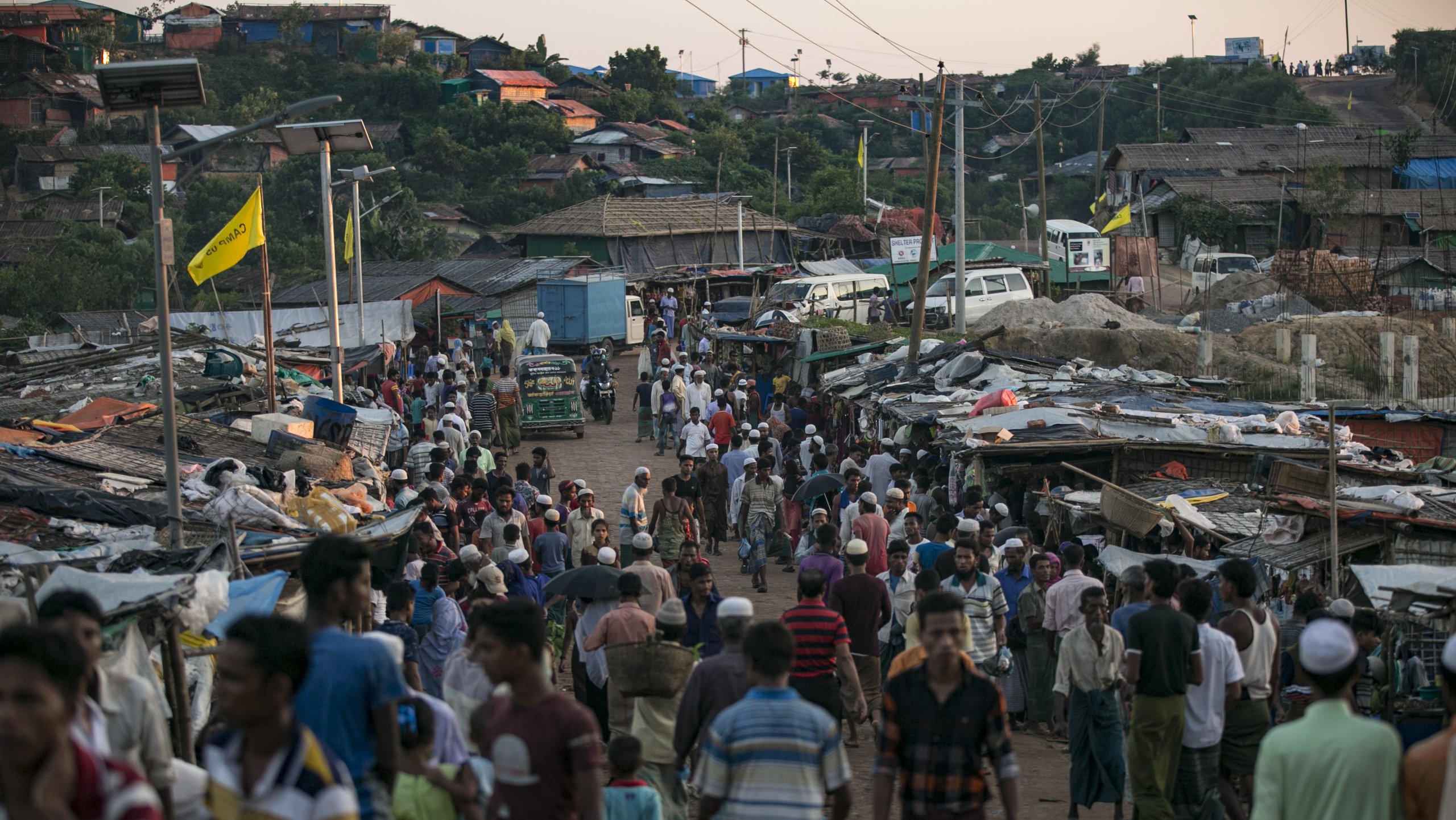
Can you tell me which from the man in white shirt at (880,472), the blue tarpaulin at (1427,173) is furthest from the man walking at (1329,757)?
the blue tarpaulin at (1427,173)

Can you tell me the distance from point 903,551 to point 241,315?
2830 cm

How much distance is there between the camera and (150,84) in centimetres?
977

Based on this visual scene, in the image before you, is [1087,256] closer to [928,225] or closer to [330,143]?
[928,225]

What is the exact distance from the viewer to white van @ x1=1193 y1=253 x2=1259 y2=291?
38812 mm

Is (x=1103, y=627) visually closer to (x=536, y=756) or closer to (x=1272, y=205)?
(x=536, y=756)

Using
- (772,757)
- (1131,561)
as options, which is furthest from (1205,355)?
(772,757)

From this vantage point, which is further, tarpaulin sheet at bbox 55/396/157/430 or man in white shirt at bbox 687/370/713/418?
man in white shirt at bbox 687/370/713/418

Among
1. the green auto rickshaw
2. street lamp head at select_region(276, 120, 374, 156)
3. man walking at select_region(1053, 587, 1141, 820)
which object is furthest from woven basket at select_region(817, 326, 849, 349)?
man walking at select_region(1053, 587, 1141, 820)

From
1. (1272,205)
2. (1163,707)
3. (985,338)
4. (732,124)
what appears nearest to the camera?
(1163,707)

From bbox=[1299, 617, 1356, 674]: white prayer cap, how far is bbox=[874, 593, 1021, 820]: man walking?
1.08 m

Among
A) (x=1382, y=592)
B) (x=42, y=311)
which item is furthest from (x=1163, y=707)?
(x=42, y=311)

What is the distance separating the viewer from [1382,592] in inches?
314

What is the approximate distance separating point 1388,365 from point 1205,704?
663 inches

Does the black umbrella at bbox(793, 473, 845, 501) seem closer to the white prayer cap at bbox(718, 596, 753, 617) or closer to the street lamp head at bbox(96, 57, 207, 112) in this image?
the street lamp head at bbox(96, 57, 207, 112)
